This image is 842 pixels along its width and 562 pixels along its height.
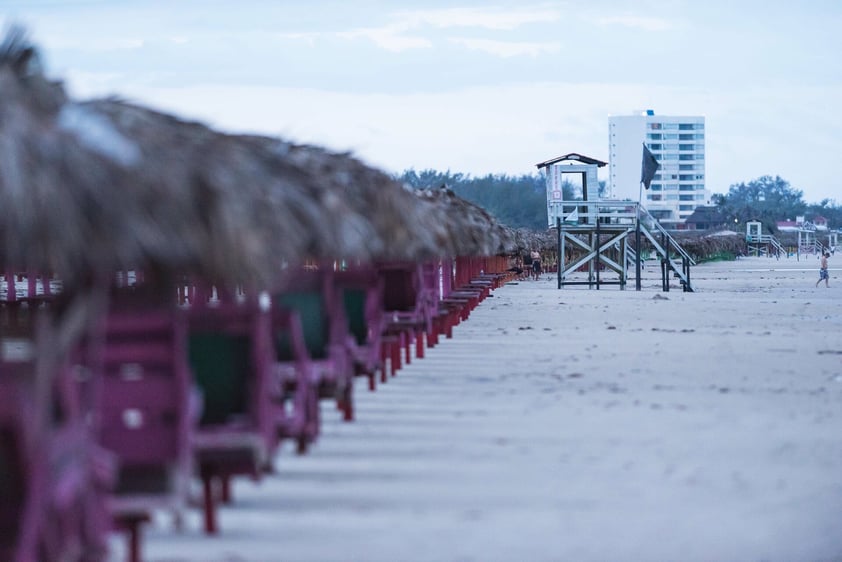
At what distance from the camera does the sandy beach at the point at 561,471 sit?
7090 millimetres

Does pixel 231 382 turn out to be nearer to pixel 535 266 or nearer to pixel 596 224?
pixel 596 224

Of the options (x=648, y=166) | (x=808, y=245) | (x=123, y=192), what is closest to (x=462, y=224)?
(x=123, y=192)

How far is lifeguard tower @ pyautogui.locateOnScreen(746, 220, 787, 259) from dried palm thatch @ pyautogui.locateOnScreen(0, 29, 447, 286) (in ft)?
405

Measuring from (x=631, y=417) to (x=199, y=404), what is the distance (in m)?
5.66

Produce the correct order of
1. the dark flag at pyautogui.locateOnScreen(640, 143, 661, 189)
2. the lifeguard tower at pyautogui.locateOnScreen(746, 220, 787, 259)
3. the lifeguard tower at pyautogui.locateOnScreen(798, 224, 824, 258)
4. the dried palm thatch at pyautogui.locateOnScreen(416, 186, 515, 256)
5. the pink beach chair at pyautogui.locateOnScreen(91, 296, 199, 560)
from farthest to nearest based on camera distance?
the lifeguard tower at pyautogui.locateOnScreen(798, 224, 824, 258) → the lifeguard tower at pyautogui.locateOnScreen(746, 220, 787, 259) → the dark flag at pyautogui.locateOnScreen(640, 143, 661, 189) → the dried palm thatch at pyautogui.locateOnScreen(416, 186, 515, 256) → the pink beach chair at pyautogui.locateOnScreen(91, 296, 199, 560)

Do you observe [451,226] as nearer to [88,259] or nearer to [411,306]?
[411,306]

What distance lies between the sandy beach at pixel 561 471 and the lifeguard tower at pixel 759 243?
115 m

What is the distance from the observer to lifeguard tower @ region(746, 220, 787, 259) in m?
130

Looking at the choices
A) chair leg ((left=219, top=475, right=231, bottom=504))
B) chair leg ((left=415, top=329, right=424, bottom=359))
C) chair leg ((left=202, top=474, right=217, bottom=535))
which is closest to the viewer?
chair leg ((left=202, top=474, right=217, bottom=535))

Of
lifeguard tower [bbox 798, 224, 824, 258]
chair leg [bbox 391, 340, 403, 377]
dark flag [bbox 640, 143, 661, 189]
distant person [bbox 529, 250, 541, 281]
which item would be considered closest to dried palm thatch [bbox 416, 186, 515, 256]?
chair leg [bbox 391, 340, 403, 377]

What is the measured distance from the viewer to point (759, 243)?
131625mm

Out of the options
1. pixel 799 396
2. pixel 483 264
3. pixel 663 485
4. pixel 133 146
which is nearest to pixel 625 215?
pixel 483 264

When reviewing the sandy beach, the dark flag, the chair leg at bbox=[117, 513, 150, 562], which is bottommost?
the sandy beach

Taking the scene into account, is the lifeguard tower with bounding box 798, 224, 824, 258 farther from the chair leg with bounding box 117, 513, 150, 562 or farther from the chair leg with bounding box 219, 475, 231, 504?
the chair leg with bounding box 117, 513, 150, 562
